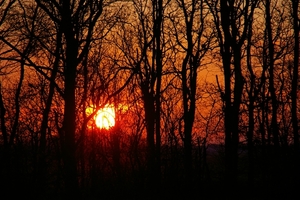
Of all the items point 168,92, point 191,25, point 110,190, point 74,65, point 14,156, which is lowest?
point 110,190

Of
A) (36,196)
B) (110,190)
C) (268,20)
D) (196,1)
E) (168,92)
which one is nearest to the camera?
(36,196)

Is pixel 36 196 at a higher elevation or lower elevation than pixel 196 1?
lower

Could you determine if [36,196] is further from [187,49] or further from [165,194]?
[187,49]

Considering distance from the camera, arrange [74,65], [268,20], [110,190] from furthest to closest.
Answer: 1. [268,20]
2. [110,190]
3. [74,65]

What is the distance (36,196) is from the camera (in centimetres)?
1669

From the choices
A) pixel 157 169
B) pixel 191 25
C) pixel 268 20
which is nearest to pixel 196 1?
pixel 191 25

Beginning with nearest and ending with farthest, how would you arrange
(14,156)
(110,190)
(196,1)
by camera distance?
1. (14,156)
2. (110,190)
3. (196,1)

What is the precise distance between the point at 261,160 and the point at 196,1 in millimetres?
11203

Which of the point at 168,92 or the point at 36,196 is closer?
the point at 36,196

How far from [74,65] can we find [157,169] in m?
8.24

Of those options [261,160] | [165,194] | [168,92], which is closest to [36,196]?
[165,194]

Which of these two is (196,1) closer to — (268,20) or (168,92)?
(268,20)

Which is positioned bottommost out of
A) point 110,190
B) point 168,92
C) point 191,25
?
point 110,190

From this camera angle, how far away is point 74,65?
1442cm
